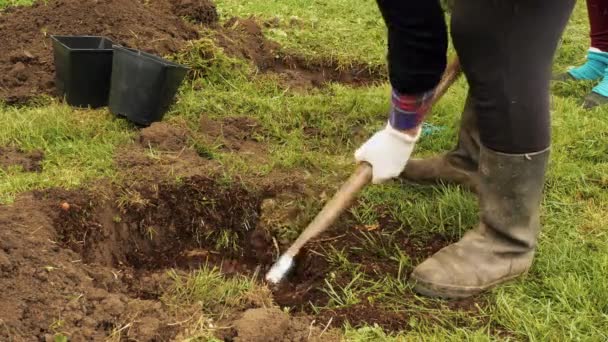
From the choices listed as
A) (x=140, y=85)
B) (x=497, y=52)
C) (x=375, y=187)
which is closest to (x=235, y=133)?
(x=140, y=85)

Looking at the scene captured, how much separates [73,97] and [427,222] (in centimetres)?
209

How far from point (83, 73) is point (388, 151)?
6.45ft

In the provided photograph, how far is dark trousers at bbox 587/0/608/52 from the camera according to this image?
4.52m

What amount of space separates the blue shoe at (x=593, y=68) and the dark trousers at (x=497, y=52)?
2.63 m

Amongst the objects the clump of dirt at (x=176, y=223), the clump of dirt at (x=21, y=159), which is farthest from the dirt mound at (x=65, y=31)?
the clump of dirt at (x=176, y=223)

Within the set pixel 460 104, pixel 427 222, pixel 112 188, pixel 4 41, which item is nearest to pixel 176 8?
pixel 4 41

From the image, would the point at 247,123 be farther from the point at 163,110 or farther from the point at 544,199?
the point at 544,199

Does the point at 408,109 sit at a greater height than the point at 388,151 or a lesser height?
greater

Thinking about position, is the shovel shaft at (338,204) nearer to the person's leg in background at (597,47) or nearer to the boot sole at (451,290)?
the boot sole at (451,290)

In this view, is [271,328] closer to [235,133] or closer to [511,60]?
[511,60]

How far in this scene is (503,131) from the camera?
7.35 ft

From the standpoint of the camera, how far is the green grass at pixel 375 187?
2.29 metres

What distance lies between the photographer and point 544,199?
3.01 m

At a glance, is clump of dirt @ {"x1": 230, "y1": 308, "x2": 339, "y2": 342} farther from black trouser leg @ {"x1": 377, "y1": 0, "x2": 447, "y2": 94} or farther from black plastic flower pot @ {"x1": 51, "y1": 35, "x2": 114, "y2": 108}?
black plastic flower pot @ {"x1": 51, "y1": 35, "x2": 114, "y2": 108}
